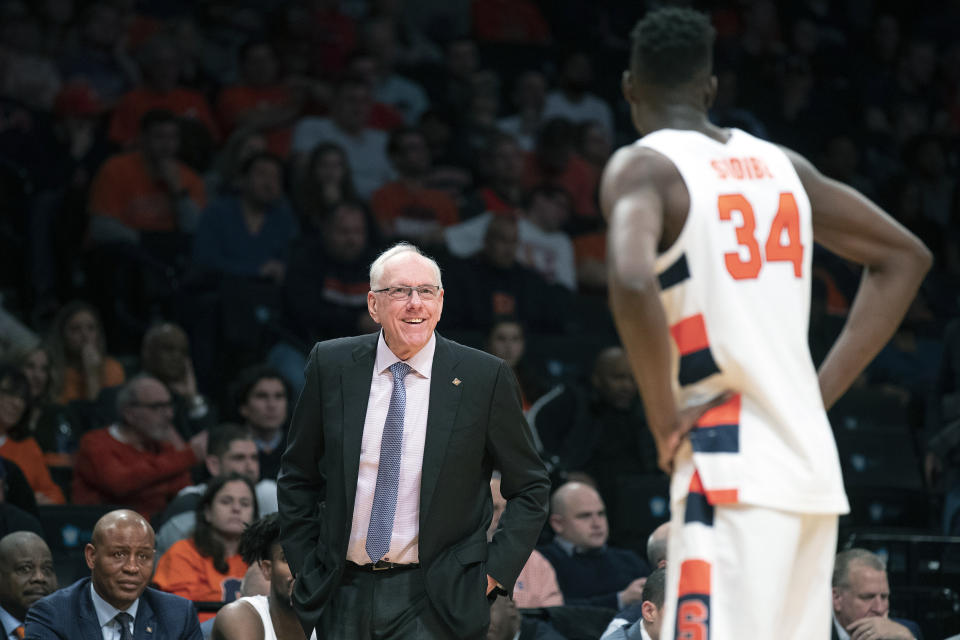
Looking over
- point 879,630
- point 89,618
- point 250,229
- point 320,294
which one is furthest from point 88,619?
point 250,229

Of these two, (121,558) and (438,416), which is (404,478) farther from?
(121,558)

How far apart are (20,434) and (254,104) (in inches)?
170

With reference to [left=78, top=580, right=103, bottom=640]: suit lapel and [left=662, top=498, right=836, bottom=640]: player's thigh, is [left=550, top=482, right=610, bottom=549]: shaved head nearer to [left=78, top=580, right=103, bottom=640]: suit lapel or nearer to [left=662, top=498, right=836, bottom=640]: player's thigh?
[left=78, top=580, right=103, bottom=640]: suit lapel

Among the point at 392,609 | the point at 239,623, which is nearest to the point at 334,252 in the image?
the point at 239,623

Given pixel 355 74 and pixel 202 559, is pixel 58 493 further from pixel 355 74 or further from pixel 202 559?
pixel 355 74

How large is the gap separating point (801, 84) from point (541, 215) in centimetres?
396

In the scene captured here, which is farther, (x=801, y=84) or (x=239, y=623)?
(x=801, y=84)

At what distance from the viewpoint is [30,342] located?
8.59 metres

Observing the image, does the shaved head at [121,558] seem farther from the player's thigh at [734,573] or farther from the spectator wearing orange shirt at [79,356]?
the spectator wearing orange shirt at [79,356]

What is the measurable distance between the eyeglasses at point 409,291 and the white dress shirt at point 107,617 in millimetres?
2084

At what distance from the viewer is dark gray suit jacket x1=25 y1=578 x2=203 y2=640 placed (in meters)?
5.23

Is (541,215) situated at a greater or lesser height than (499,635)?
greater

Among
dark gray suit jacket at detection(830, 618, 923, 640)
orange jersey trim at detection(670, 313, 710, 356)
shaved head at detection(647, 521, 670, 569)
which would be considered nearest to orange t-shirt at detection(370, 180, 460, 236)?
shaved head at detection(647, 521, 670, 569)

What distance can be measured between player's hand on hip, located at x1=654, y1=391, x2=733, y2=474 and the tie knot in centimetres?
131
